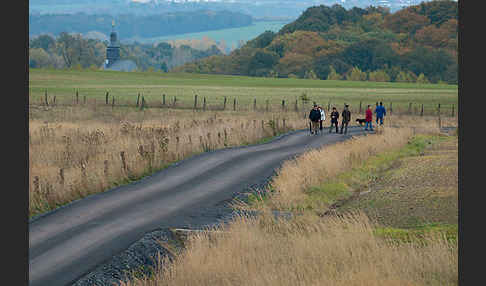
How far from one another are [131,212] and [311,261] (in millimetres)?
6962

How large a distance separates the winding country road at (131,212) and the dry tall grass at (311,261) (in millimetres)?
1607

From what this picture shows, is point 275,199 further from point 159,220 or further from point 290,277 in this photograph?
point 290,277

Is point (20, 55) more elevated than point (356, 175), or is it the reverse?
point (20, 55)

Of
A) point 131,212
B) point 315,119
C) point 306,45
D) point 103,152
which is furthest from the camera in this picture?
point 306,45

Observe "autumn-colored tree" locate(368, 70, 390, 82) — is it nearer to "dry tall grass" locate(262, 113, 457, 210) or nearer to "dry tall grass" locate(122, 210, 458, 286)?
"dry tall grass" locate(262, 113, 457, 210)

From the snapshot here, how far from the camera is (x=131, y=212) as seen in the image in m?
18.1

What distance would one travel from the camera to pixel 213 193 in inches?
843

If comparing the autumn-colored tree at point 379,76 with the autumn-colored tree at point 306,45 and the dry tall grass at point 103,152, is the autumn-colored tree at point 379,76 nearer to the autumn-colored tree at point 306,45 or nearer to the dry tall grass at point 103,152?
the autumn-colored tree at point 306,45

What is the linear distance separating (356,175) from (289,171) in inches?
121

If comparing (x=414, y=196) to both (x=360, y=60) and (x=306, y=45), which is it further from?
(x=306, y=45)

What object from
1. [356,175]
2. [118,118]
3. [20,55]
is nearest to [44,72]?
[118,118]

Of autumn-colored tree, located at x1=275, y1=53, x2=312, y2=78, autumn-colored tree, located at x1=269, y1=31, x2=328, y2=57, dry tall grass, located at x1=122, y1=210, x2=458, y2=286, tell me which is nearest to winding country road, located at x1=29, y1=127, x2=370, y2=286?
dry tall grass, located at x1=122, y1=210, x2=458, y2=286

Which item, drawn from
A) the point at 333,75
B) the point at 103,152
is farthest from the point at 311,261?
the point at 333,75

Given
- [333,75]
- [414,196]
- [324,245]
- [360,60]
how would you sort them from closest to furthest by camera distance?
[324,245] → [414,196] → [333,75] → [360,60]
